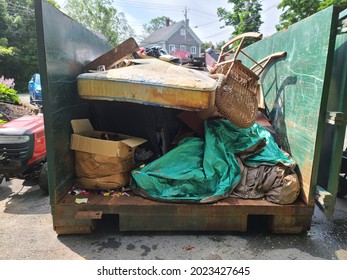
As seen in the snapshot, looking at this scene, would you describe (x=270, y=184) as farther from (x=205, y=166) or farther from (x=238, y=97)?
(x=238, y=97)

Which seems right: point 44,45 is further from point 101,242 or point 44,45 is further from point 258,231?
point 258,231

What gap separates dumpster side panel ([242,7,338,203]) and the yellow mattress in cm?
89

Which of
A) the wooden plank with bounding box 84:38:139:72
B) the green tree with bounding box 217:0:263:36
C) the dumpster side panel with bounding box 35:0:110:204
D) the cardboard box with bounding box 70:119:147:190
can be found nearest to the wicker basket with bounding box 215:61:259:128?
the cardboard box with bounding box 70:119:147:190

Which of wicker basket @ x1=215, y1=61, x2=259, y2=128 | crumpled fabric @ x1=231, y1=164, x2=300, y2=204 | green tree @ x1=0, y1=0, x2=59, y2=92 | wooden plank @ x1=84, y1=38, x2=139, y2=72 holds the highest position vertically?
green tree @ x1=0, y1=0, x2=59, y2=92

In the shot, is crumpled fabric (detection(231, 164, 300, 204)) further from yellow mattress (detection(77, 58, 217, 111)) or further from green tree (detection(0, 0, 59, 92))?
green tree (detection(0, 0, 59, 92))

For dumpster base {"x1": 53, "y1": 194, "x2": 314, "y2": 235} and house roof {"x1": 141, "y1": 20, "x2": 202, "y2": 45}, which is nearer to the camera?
dumpster base {"x1": 53, "y1": 194, "x2": 314, "y2": 235}

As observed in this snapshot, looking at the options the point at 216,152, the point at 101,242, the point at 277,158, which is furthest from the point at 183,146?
the point at 101,242

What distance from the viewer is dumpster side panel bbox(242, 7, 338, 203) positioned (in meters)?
2.17

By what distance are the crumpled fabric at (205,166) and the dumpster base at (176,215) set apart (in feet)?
0.36

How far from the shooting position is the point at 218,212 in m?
2.40

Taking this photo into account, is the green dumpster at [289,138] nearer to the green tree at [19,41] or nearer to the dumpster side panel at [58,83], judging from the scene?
the dumpster side panel at [58,83]

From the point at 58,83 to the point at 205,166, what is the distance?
1.60 m

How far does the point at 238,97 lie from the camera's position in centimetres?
268

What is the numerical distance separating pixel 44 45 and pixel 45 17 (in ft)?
0.73
